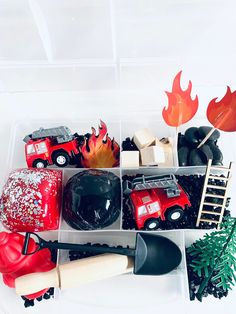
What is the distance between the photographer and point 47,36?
3.47 feet

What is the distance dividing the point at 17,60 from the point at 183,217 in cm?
61

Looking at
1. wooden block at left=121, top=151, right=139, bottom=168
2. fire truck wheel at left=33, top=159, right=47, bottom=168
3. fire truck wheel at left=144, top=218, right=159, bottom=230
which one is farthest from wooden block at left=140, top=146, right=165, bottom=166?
fire truck wheel at left=33, top=159, right=47, bottom=168

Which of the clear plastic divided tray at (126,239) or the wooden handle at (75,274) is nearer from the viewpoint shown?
the wooden handle at (75,274)

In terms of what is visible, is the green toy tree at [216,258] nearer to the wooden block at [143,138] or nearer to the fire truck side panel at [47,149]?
the wooden block at [143,138]

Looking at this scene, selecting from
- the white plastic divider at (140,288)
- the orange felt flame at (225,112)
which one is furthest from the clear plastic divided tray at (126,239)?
the orange felt flame at (225,112)

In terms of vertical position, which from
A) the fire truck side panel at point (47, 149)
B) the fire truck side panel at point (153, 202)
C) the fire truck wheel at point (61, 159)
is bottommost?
the fire truck side panel at point (153, 202)

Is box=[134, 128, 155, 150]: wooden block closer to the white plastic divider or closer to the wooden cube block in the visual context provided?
the wooden cube block

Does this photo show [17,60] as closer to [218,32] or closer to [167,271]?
[218,32]

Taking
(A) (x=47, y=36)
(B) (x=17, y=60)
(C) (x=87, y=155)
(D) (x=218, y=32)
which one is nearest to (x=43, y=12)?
(A) (x=47, y=36)

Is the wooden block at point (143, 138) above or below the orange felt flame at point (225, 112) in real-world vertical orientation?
below

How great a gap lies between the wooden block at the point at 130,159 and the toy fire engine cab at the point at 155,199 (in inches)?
2.3

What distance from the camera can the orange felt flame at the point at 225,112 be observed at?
35.4 inches

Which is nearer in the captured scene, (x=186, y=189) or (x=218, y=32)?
(x=186, y=189)

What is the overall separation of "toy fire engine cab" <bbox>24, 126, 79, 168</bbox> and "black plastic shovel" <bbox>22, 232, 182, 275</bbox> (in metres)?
0.20
